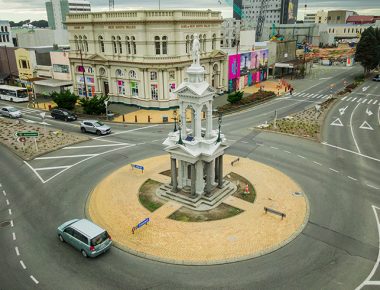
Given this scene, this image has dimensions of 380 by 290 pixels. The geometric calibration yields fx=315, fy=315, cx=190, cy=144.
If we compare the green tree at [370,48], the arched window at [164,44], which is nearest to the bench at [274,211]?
the arched window at [164,44]

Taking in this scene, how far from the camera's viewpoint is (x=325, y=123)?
48312mm

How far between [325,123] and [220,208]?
30.6 meters

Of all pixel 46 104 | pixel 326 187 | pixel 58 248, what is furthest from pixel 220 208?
pixel 46 104

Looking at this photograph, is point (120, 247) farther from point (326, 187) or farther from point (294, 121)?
point (294, 121)

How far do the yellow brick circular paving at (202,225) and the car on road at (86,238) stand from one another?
1.46 metres

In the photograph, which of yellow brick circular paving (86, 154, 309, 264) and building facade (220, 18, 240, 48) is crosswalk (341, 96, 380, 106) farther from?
building facade (220, 18, 240, 48)

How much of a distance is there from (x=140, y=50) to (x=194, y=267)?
4449 cm

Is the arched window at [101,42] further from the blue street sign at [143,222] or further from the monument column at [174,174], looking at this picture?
the blue street sign at [143,222]

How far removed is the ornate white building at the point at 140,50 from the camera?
5434cm

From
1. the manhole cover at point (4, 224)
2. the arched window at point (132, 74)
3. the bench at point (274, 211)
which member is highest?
the arched window at point (132, 74)

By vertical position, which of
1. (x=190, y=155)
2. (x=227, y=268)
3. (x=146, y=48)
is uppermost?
(x=146, y=48)

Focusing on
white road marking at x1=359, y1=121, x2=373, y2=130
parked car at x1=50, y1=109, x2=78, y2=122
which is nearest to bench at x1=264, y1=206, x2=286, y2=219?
white road marking at x1=359, y1=121, x2=373, y2=130

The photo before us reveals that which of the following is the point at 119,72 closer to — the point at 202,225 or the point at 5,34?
the point at 202,225

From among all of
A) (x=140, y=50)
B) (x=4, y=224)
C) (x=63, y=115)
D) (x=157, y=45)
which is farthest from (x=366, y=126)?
(x=63, y=115)
